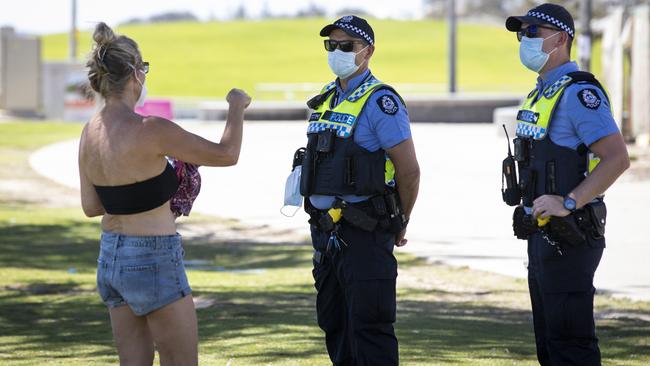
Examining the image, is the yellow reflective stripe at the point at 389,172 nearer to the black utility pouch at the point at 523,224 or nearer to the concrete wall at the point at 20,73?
the black utility pouch at the point at 523,224

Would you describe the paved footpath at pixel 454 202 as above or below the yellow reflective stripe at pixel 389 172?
below

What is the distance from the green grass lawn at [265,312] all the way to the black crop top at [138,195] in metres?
2.47

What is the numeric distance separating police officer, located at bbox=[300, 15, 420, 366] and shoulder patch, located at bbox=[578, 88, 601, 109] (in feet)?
2.68

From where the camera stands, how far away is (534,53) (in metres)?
5.44

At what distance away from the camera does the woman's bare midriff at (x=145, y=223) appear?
481 centimetres

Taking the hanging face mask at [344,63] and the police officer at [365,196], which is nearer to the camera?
the police officer at [365,196]

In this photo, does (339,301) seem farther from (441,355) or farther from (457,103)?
(457,103)

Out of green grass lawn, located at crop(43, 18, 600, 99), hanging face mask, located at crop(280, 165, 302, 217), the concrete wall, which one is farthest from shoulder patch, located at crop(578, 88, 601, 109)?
green grass lawn, located at crop(43, 18, 600, 99)

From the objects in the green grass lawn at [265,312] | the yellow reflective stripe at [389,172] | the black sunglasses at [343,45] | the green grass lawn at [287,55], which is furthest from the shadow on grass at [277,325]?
the green grass lawn at [287,55]

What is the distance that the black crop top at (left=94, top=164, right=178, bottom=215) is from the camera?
4.78 m

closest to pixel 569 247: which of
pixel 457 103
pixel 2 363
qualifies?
pixel 2 363

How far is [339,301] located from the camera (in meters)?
5.81

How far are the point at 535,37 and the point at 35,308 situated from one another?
5.39 metres

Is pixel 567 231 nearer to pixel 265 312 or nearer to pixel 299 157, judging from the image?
pixel 299 157
